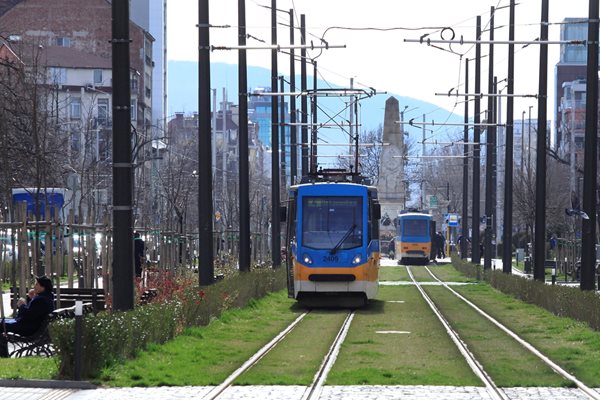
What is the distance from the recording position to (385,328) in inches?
1120

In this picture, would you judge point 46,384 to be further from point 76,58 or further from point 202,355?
point 76,58

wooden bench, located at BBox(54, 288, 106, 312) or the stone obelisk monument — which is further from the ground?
the stone obelisk monument

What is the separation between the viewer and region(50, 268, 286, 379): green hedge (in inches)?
699

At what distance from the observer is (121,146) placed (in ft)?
69.1

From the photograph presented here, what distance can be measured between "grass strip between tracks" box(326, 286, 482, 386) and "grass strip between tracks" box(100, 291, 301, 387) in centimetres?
144

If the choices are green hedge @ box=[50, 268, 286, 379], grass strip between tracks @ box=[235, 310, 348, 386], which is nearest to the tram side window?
grass strip between tracks @ box=[235, 310, 348, 386]

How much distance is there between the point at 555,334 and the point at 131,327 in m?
9.46

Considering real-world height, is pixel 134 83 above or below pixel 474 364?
above

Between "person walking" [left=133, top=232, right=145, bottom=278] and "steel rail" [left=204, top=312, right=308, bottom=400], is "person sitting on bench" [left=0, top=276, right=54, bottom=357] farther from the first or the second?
"person walking" [left=133, top=232, right=145, bottom=278]

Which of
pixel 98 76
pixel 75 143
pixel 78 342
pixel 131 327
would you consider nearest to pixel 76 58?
pixel 98 76

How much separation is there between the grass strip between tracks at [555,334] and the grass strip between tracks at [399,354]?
4.63ft

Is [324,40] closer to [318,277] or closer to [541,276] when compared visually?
[318,277]

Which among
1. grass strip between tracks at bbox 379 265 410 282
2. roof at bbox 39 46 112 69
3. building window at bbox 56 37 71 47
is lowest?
grass strip between tracks at bbox 379 265 410 282

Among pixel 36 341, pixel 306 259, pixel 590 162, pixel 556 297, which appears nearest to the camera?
pixel 36 341
